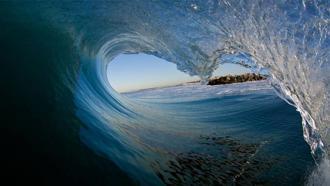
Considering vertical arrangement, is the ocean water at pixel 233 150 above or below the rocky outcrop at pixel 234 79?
below

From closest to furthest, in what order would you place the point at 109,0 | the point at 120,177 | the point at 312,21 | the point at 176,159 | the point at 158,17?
the point at 120,177
the point at 176,159
the point at 312,21
the point at 109,0
the point at 158,17

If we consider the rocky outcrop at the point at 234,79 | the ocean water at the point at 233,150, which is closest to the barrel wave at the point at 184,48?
the ocean water at the point at 233,150

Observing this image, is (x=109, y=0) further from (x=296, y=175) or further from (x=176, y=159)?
(x=296, y=175)

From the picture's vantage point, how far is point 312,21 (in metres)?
4.82

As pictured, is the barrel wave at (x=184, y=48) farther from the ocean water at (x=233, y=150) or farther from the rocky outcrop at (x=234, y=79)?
the rocky outcrop at (x=234, y=79)

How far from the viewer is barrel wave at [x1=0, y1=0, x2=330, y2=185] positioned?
410cm

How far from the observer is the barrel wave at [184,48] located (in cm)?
410

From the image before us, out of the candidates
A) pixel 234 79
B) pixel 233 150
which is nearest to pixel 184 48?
pixel 233 150

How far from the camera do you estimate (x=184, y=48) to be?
728cm

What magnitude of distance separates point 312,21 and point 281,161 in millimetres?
1605

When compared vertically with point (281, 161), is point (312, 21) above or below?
above

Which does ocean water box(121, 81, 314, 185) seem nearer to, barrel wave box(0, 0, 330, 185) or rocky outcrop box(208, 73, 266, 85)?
barrel wave box(0, 0, 330, 185)

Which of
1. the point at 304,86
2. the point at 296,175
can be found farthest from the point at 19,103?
the point at 304,86

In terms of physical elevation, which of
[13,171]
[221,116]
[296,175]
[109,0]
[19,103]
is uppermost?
[109,0]
